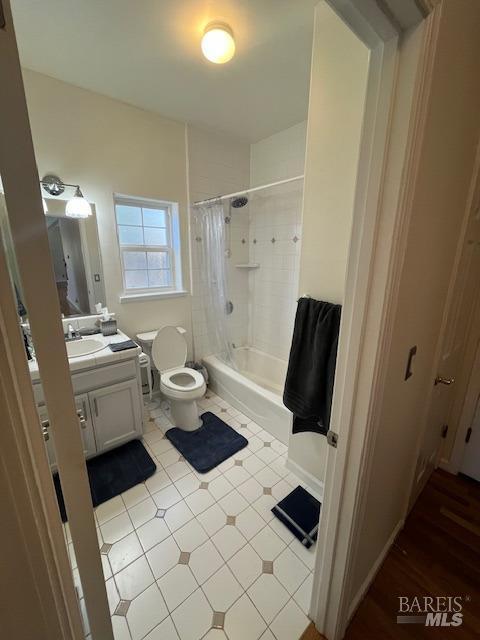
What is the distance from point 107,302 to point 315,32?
2.25m

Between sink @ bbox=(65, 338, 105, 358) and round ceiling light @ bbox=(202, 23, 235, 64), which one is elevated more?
round ceiling light @ bbox=(202, 23, 235, 64)

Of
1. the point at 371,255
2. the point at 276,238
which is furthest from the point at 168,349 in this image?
the point at 371,255

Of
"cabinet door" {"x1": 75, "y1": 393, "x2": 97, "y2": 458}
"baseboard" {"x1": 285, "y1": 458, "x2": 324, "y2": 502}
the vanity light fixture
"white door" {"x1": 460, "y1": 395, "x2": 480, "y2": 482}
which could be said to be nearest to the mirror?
the vanity light fixture

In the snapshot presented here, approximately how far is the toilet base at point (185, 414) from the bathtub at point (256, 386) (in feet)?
1.53

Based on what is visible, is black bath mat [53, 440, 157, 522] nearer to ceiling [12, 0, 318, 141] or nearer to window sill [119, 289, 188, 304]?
window sill [119, 289, 188, 304]

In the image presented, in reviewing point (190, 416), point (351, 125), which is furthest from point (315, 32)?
point (190, 416)

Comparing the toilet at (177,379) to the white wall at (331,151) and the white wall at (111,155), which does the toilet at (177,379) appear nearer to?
the white wall at (111,155)

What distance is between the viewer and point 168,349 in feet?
8.16

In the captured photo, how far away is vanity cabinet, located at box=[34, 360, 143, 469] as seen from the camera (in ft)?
5.63

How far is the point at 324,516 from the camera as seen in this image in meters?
0.98

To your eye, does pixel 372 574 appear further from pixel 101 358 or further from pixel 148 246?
pixel 148 246

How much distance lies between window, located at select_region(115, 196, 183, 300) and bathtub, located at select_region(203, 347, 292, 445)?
0.99 metres

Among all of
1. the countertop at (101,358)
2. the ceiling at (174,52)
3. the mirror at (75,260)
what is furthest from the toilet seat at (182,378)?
the ceiling at (174,52)

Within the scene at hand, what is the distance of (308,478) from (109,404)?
4.76 feet
